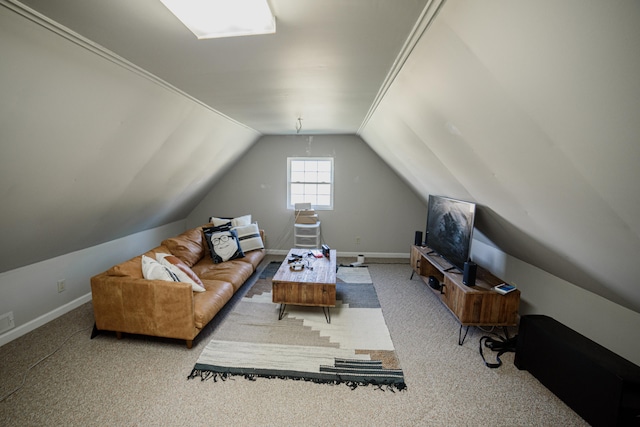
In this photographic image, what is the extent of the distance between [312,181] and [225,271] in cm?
244

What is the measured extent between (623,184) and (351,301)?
105 inches

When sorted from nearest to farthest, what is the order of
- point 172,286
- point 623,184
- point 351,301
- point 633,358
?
1. point 623,184
2. point 633,358
3. point 172,286
4. point 351,301

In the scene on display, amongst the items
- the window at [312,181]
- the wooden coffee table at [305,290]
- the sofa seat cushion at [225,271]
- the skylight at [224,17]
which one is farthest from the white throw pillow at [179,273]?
the window at [312,181]

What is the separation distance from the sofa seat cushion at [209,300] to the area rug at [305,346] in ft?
0.76

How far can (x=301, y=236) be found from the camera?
481 centimetres

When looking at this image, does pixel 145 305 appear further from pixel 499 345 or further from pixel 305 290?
pixel 499 345

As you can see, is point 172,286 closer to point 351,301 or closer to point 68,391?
point 68,391

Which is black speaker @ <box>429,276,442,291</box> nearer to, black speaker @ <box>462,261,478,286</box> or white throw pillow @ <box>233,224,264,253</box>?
black speaker @ <box>462,261,478,286</box>

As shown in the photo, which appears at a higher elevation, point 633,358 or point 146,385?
point 633,358

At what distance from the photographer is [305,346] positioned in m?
2.46

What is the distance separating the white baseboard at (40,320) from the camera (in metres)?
2.43

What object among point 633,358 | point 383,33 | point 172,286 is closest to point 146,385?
point 172,286

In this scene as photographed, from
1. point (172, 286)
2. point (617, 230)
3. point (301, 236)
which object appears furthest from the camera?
point (301, 236)

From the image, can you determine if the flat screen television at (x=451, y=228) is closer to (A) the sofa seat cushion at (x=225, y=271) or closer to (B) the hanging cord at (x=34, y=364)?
(A) the sofa seat cushion at (x=225, y=271)
